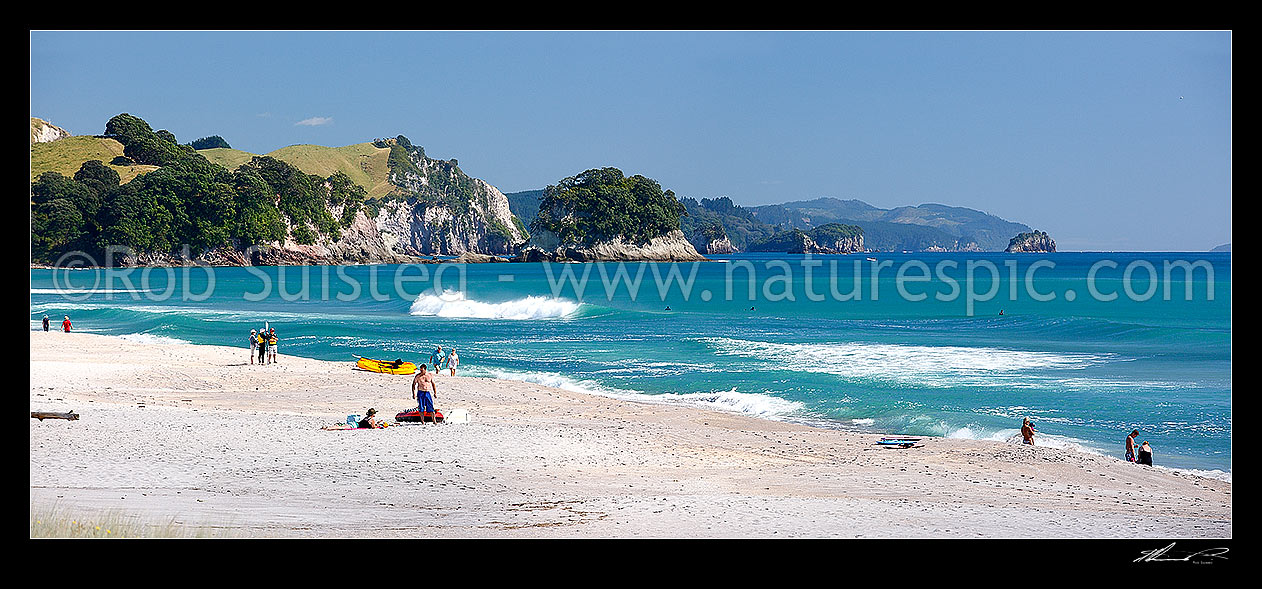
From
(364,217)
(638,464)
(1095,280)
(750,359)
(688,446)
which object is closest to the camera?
(638,464)

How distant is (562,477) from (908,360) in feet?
61.2

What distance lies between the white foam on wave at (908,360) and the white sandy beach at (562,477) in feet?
26.6

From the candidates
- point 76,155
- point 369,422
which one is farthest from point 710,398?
point 76,155

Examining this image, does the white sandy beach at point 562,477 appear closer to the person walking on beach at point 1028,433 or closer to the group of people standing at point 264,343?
the person walking on beach at point 1028,433


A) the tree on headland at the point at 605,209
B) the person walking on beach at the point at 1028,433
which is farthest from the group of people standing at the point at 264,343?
the tree on headland at the point at 605,209

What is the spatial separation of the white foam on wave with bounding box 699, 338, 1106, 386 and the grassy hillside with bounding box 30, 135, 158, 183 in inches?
5383

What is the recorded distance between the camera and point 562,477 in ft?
39.2

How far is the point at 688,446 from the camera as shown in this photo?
14578mm

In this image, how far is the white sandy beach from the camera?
9016mm

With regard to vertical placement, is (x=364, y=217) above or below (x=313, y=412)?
above

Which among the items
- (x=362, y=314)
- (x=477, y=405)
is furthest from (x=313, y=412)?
(x=362, y=314)

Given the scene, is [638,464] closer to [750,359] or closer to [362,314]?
[750,359]

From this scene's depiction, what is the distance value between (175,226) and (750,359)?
12235 cm

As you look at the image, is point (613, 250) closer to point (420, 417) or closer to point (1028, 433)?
point (420, 417)
